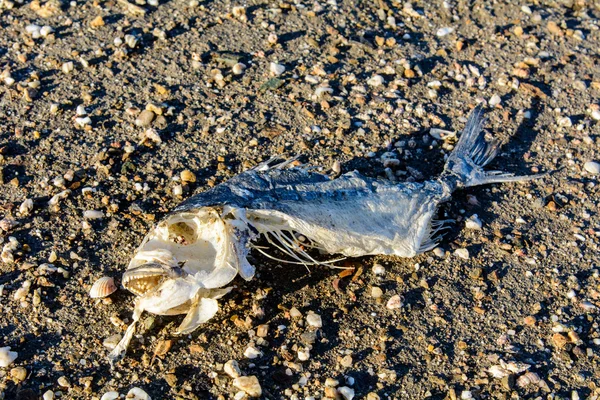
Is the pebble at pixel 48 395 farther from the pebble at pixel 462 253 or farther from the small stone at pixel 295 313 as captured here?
the pebble at pixel 462 253

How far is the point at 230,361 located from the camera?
162 inches

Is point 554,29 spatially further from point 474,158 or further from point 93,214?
point 93,214

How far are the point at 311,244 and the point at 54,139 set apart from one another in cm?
230

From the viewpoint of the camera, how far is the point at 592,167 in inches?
224

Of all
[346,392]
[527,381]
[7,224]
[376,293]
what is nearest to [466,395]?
[527,381]

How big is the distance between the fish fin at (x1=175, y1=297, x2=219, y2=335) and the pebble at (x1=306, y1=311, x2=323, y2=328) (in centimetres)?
60

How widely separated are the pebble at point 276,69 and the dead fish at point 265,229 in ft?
5.24

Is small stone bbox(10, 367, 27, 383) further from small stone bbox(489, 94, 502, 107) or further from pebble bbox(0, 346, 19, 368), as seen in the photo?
small stone bbox(489, 94, 502, 107)

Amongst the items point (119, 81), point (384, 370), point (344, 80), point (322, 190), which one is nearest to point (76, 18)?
point (119, 81)

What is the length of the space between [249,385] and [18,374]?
1330mm

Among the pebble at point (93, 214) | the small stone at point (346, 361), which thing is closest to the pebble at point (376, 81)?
the pebble at point (93, 214)

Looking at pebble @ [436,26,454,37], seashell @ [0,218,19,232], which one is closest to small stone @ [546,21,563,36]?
pebble @ [436,26,454,37]

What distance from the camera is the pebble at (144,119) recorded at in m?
5.59

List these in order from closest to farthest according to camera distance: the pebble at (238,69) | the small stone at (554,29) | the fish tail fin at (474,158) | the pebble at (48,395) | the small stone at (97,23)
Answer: the pebble at (48,395) < the fish tail fin at (474,158) < the pebble at (238,69) < the small stone at (97,23) < the small stone at (554,29)
